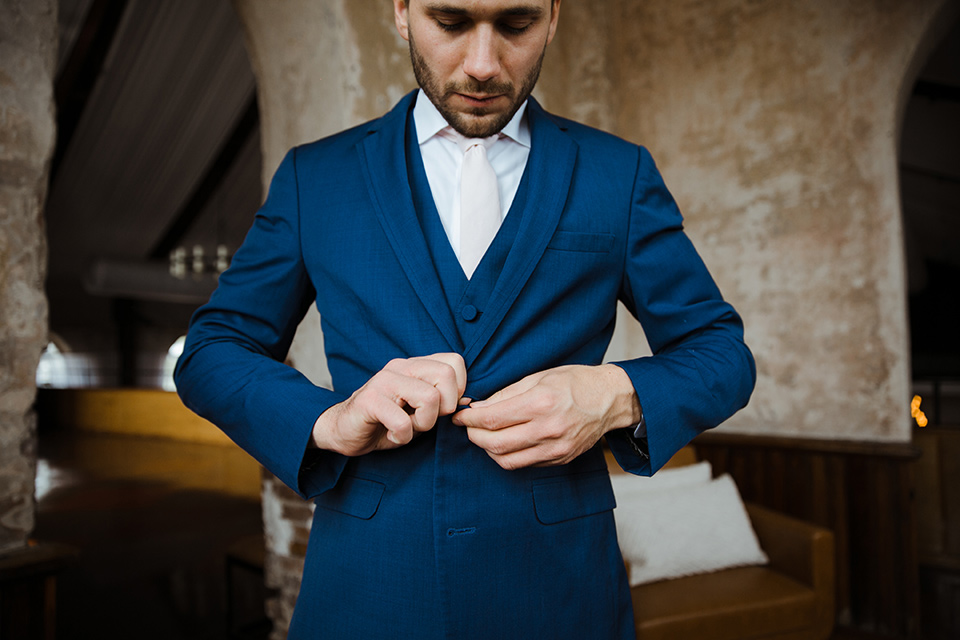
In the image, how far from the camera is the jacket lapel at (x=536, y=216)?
0.89 meters

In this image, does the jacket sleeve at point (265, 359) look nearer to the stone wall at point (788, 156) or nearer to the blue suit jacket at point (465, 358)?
the blue suit jacket at point (465, 358)

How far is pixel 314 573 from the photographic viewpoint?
3.07 feet

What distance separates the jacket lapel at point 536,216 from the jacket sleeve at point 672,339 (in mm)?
132

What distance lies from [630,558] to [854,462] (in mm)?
1653

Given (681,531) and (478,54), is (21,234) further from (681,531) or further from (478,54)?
(681,531)

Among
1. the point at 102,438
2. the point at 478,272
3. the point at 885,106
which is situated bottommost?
the point at 102,438

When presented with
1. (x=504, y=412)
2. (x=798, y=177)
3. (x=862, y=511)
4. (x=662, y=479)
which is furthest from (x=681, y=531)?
(x=504, y=412)

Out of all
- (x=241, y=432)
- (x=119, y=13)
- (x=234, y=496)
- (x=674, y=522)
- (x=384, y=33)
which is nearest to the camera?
(x=241, y=432)

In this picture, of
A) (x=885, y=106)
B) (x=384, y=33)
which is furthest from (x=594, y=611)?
(x=885, y=106)

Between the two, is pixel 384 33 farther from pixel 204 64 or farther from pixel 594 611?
pixel 204 64

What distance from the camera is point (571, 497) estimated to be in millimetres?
916

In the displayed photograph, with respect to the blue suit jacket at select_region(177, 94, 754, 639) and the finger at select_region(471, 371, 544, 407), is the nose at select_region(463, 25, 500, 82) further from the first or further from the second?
the finger at select_region(471, 371, 544, 407)

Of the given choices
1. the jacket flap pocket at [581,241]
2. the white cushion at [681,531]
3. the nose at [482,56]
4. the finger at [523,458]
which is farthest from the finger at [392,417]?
the white cushion at [681,531]

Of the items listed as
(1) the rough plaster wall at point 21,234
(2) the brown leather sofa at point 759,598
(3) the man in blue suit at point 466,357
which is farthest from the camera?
(2) the brown leather sofa at point 759,598
